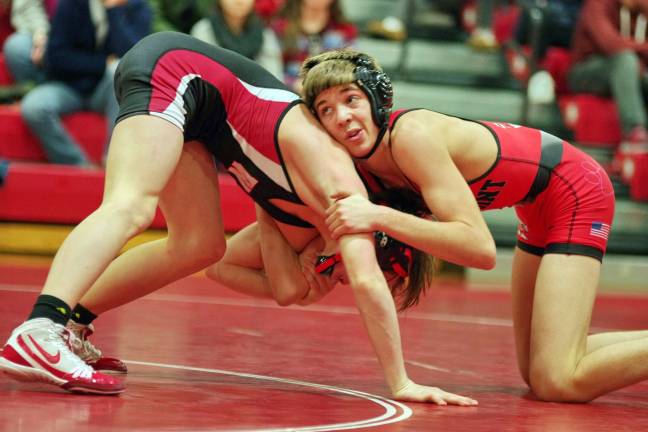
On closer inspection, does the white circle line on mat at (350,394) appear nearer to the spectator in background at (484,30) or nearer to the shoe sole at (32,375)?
the shoe sole at (32,375)

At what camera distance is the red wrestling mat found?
118 inches

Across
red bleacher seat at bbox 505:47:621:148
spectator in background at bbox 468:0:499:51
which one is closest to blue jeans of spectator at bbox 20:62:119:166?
red bleacher seat at bbox 505:47:621:148

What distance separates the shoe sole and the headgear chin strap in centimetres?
107

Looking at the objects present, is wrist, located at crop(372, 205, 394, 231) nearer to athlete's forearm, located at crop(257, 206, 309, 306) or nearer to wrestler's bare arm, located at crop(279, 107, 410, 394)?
wrestler's bare arm, located at crop(279, 107, 410, 394)

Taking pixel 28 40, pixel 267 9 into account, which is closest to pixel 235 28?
pixel 267 9

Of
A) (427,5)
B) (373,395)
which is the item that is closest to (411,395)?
(373,395)

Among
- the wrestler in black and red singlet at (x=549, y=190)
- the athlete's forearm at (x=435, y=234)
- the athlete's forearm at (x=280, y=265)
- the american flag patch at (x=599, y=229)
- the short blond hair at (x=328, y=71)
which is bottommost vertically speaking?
the athlete's forearm at (x=280, y=265)

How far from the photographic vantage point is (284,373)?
3861 millimetres

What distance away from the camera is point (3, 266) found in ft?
22.4

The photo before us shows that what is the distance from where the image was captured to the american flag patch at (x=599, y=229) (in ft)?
12.5

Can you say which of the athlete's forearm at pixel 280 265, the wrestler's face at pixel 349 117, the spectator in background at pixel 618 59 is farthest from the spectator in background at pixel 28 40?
the wrestler's face at pixel 349 117

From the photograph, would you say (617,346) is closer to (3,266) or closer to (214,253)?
(214,253)

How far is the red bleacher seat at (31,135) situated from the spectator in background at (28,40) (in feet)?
0.93

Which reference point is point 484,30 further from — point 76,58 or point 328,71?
point 328,71
